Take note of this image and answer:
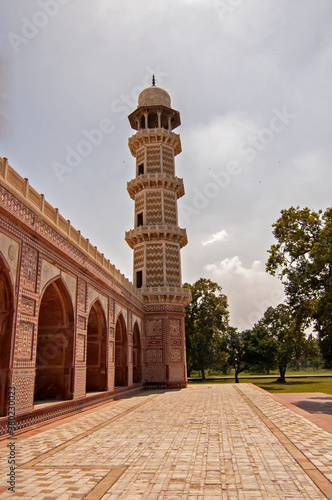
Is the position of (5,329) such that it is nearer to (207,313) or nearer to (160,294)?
(160,294)

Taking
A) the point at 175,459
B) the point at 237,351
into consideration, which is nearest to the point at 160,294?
the point at 175,459

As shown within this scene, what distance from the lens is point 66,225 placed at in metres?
13.2

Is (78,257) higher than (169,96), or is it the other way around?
(169,96)

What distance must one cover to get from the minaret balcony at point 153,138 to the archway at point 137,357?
1385cm

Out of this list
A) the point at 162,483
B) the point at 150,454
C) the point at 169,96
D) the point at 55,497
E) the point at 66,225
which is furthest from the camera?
the point at 169,96

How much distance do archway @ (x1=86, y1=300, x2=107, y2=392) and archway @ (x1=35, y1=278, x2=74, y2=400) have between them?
11.2 ft

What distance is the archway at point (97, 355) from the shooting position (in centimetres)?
1672

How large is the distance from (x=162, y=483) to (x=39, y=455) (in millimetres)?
2801

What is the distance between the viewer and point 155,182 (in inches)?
1083

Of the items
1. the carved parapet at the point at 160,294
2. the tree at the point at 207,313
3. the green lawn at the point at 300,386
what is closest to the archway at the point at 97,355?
the carved parapet at the point at 160,294

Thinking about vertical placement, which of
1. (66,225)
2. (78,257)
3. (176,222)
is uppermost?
(176,222)

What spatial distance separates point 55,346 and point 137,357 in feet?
37.2

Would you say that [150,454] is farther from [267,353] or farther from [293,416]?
[267,353]

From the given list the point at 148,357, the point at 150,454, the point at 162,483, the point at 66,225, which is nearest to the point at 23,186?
the point at 66,225
